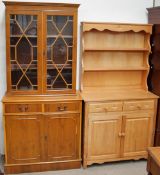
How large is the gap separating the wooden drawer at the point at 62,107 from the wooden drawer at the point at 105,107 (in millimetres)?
171

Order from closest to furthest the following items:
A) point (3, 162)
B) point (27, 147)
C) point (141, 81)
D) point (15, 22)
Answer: point (15, 22), point (27, 147), point (3, 162), point (141, 81)

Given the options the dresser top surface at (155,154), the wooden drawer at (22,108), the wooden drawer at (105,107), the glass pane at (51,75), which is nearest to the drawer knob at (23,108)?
the wooden drawer at (22,108)

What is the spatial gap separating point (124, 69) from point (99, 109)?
69 centimetres

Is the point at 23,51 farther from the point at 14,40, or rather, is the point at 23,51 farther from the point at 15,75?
the point at 15,75

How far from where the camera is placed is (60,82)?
3059 millimetres

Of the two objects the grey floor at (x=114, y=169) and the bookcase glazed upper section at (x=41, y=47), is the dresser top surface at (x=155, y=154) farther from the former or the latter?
the bookcase glazed upper section at (x=41, y=47)

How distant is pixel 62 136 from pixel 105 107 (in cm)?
63

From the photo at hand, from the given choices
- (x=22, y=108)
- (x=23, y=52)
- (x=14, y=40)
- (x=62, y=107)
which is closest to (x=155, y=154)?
(x=62, y=107)

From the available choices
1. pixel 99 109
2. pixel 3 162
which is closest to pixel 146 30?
pixel 99 109

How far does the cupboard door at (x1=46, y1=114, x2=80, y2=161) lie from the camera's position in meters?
3.01

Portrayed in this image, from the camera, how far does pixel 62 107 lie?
2.99 m

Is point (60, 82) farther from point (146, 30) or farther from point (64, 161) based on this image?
point (146, 30)

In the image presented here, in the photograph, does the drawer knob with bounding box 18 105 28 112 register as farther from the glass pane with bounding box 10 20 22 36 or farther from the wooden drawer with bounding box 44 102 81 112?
the glass pane with bounding box 10 20 22 36

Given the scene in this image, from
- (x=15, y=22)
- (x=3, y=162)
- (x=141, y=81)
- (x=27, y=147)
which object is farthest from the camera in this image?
(x=141, y=81)
